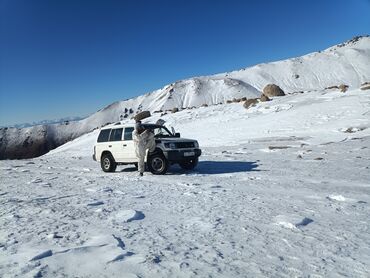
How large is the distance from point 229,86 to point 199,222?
14802 cm

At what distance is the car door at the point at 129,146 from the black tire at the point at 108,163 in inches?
29.8

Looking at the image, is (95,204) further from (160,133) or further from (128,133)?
(128,133)

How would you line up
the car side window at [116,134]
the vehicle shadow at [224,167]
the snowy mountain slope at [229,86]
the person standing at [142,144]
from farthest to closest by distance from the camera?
1. the snowy mountain slope at [229,86]
2. the car side window at [116,134]
3. the vehicle shadow at [224,167]
4. the person standing at [142,144]

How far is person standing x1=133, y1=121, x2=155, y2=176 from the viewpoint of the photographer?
13.1 m

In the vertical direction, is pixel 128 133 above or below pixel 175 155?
above

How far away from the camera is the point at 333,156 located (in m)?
Answer: 15.8

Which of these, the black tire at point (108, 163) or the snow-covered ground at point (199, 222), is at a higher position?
the black tire at point (108, 163)

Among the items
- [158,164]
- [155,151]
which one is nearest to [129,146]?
[155,151]

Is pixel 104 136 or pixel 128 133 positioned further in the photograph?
pixel 104 136

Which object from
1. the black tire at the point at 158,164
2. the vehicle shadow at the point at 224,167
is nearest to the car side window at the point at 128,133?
the black tire at the point at 158,164

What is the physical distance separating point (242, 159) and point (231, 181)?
5.96 m

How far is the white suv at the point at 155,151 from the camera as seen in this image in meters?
13.2

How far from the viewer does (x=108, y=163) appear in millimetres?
15055

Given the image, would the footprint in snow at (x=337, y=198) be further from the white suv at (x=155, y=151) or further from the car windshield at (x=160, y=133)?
the car windshield at (x=160, y=133)
